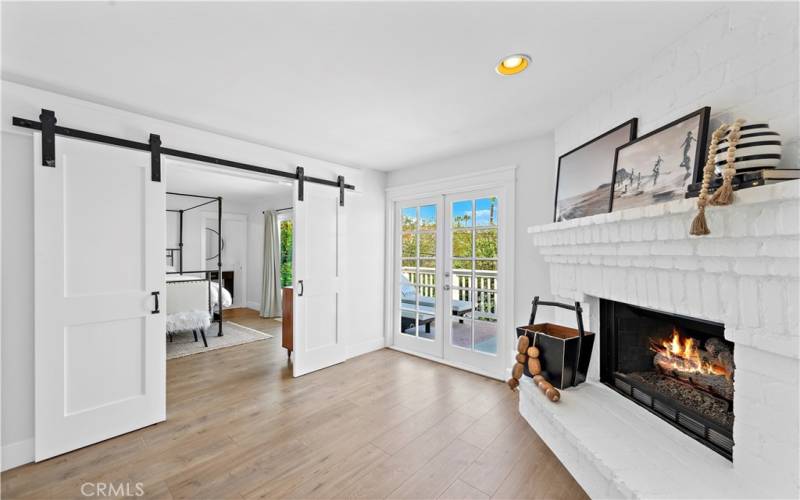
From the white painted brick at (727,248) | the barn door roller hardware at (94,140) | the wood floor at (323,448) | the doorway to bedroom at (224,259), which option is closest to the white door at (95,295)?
the barn door roller hardware at (94,140)

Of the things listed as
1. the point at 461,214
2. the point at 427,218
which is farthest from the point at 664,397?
the point at 427,218

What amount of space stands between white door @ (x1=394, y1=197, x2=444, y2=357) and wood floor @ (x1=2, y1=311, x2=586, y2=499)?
815 millimetres

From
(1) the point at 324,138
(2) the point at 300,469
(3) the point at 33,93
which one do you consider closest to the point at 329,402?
(2) the point at 300,469

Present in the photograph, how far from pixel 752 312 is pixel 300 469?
7.71 feet

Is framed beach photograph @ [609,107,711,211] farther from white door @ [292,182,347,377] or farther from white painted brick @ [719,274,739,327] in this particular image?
white door @ [292,182,347,377]

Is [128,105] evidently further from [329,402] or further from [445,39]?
[329,402]

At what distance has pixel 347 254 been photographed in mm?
4164

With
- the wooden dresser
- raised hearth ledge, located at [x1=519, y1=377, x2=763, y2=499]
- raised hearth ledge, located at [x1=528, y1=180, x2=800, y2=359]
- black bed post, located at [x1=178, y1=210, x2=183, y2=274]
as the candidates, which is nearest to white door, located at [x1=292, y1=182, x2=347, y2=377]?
the wooden dresser

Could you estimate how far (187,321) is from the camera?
4.51 meters

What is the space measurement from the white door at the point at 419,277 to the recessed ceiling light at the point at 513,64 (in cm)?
208

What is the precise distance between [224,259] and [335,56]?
702cm

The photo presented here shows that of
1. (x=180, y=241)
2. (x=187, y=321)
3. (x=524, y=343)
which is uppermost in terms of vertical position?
(x=180, y=241)

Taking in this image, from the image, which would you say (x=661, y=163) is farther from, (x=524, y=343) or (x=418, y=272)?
(x=418, y=272)

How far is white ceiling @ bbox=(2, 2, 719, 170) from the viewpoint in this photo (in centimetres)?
155
